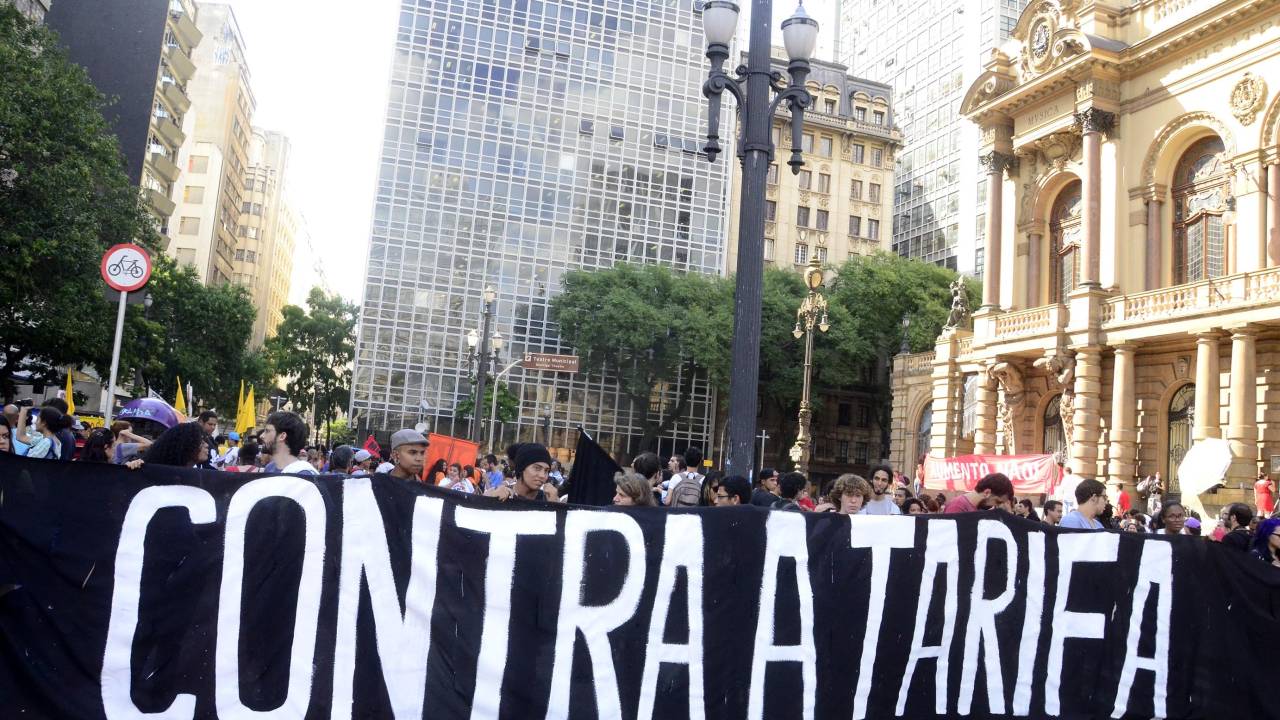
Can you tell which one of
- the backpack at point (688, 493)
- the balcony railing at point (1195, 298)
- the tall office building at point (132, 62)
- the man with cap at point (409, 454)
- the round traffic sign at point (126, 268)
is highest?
the tall office building at point (132, 62)

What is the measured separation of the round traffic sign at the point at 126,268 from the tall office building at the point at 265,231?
89580 millimetres

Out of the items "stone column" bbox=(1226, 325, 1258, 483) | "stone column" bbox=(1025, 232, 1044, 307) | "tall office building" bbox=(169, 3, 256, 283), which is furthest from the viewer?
"tall office building" bbox=(169, 3, 256, 283)

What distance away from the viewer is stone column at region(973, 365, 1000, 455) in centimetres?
3200

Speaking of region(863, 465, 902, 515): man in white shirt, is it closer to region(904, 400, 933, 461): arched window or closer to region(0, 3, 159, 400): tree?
region(0, 3, 159, 400): tree

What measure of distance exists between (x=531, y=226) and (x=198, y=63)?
3861 centimetres

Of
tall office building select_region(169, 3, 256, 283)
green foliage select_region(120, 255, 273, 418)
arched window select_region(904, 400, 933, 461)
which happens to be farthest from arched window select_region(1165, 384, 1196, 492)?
tall office building select_region(169, 3, 256, 283)

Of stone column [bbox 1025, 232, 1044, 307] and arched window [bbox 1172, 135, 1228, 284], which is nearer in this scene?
arched window [bbox 1172, 135, 1228, 284]

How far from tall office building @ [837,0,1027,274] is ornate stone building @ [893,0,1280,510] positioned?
32.5 m

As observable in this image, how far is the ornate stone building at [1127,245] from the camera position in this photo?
24.7 m

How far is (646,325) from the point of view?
54812 mm

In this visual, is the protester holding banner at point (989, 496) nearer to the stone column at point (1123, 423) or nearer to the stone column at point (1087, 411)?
the stone column at point (1123, 423)

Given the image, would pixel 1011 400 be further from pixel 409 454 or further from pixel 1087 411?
pixel 409 454

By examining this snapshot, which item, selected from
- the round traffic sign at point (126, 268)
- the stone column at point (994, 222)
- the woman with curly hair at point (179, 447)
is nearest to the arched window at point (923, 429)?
the stone column at point (994, 222)

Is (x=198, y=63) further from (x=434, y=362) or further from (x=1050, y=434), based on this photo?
(x=1050, y=434)
